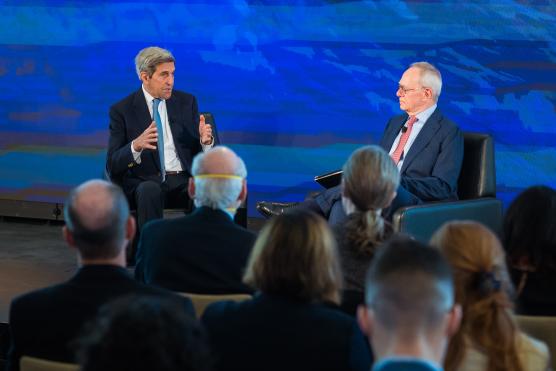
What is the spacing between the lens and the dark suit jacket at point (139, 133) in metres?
5.35

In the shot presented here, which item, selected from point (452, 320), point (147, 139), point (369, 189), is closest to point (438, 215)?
point (369, 189)

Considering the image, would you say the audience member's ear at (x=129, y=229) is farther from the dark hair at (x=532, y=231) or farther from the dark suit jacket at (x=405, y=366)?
the dark hair at (x=532, y=231)

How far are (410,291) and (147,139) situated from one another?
3.68 meters

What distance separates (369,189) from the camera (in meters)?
3.25

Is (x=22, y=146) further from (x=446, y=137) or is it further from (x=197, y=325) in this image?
(x=197, y=325)

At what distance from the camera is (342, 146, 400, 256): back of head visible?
3.02 meters

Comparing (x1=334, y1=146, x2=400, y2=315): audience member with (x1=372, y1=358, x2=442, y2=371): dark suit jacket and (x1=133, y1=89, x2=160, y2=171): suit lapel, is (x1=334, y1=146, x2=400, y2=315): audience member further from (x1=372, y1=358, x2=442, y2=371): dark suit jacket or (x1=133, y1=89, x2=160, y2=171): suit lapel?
(x1=133, y1=89, x2=160, y2=171): suit lapel

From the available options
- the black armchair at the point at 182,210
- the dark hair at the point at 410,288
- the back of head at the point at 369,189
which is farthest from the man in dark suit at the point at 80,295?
the black armchair at the point at 182,210

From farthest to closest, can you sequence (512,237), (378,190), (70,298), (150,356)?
1. (378,190)
2. (512,237)
3. (70,298)
4. (150,356)

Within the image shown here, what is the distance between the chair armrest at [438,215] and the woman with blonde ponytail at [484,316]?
1.98 meters

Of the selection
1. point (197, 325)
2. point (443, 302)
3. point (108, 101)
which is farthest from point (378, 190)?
point (108, 101)

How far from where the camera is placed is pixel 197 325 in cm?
153

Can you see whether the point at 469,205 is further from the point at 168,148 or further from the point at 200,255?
the point at 200,255

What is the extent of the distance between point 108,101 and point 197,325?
5.84 m
